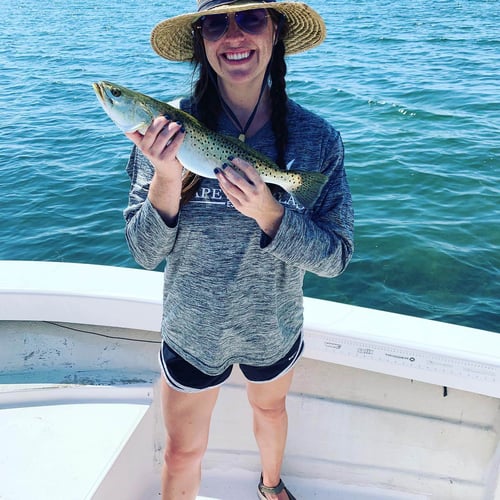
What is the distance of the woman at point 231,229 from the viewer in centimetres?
198

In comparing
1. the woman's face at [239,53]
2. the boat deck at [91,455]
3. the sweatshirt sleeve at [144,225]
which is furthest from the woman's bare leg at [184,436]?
the woman's face at [239,53]

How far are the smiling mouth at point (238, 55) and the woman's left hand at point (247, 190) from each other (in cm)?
40

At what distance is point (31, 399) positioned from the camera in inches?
119

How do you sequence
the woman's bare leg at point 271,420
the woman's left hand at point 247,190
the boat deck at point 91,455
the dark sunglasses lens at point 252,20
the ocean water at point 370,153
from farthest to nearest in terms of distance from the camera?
the ocean water at point 370,153 < the boat deck at point 91,455 < the woman's bare leg at point 271,420 < the dark sunglasses lens at point 252,20 < the woman's left hand at point 247,190

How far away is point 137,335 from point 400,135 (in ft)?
23.8

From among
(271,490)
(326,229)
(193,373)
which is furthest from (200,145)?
(271,490)

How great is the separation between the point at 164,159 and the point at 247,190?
311mm

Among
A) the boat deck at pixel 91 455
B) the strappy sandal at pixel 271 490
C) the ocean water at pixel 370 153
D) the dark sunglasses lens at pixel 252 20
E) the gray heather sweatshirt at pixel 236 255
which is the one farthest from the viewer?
the ocean water at pixel 370 153

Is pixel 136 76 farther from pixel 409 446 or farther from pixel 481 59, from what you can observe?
pixel 409 446

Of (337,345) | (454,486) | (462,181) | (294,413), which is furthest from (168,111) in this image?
(462,181)

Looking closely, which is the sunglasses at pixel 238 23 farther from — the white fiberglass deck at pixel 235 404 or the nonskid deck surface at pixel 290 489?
the nonskid deck surface at pixel 290 489

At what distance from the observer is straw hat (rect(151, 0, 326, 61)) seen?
1968mm

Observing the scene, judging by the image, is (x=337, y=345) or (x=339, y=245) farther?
(x=337, y=345)

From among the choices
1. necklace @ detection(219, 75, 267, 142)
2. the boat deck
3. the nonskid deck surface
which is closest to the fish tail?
necklace @ detection(219, 75, 267, 142)
